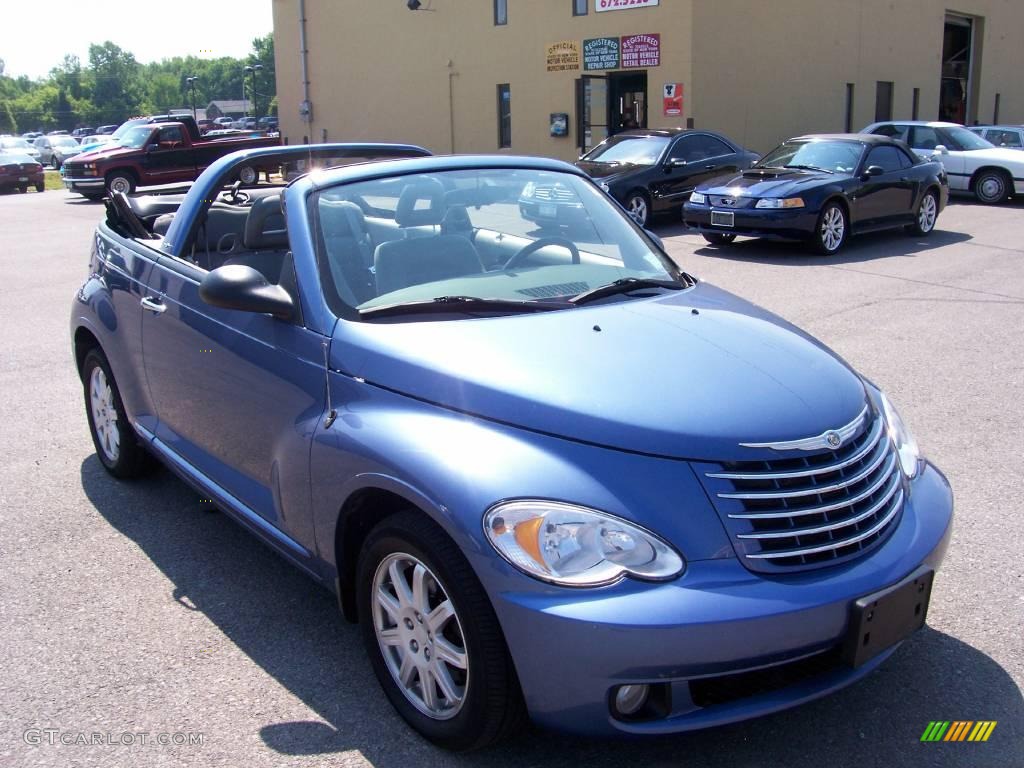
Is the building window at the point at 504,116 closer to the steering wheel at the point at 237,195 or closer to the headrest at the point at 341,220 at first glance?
the steering wheel at the point at 237,195

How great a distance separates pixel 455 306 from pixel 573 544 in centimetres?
112

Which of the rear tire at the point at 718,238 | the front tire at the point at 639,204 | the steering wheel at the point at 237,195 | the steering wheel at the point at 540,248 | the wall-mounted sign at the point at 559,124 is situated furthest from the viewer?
the wall-mounted sign at the point at 559,124

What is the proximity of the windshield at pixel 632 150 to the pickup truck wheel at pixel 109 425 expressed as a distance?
12.1 m

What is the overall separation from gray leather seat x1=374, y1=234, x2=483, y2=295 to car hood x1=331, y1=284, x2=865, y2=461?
313 millimetres

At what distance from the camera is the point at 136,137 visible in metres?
25.2

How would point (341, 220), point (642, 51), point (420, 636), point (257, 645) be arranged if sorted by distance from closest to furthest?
point (420, 636) < point (257, 645) < point (341, 220) < point (642, 51)

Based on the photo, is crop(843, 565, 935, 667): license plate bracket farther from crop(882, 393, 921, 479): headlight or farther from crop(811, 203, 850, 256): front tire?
crop(811, 203, 850, 256): front tire

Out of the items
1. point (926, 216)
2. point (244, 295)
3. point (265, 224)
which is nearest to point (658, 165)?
point (926, 216)

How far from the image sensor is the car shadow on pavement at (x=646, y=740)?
2922 millimetres

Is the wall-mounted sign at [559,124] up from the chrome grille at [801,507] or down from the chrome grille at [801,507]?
up

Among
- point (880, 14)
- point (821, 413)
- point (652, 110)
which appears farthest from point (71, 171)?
point (821, 413)

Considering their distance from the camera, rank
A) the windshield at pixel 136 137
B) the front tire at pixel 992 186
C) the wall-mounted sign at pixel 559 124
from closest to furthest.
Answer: the front tire at pixel 992 186
the windshield at pixel 136 137
the wall-mounted sign at pixel 559 124

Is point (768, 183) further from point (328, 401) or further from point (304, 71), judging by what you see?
point (304, 71)

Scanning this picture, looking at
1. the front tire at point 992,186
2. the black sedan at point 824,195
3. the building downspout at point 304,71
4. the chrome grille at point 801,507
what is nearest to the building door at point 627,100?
the front tire at point 992,186
